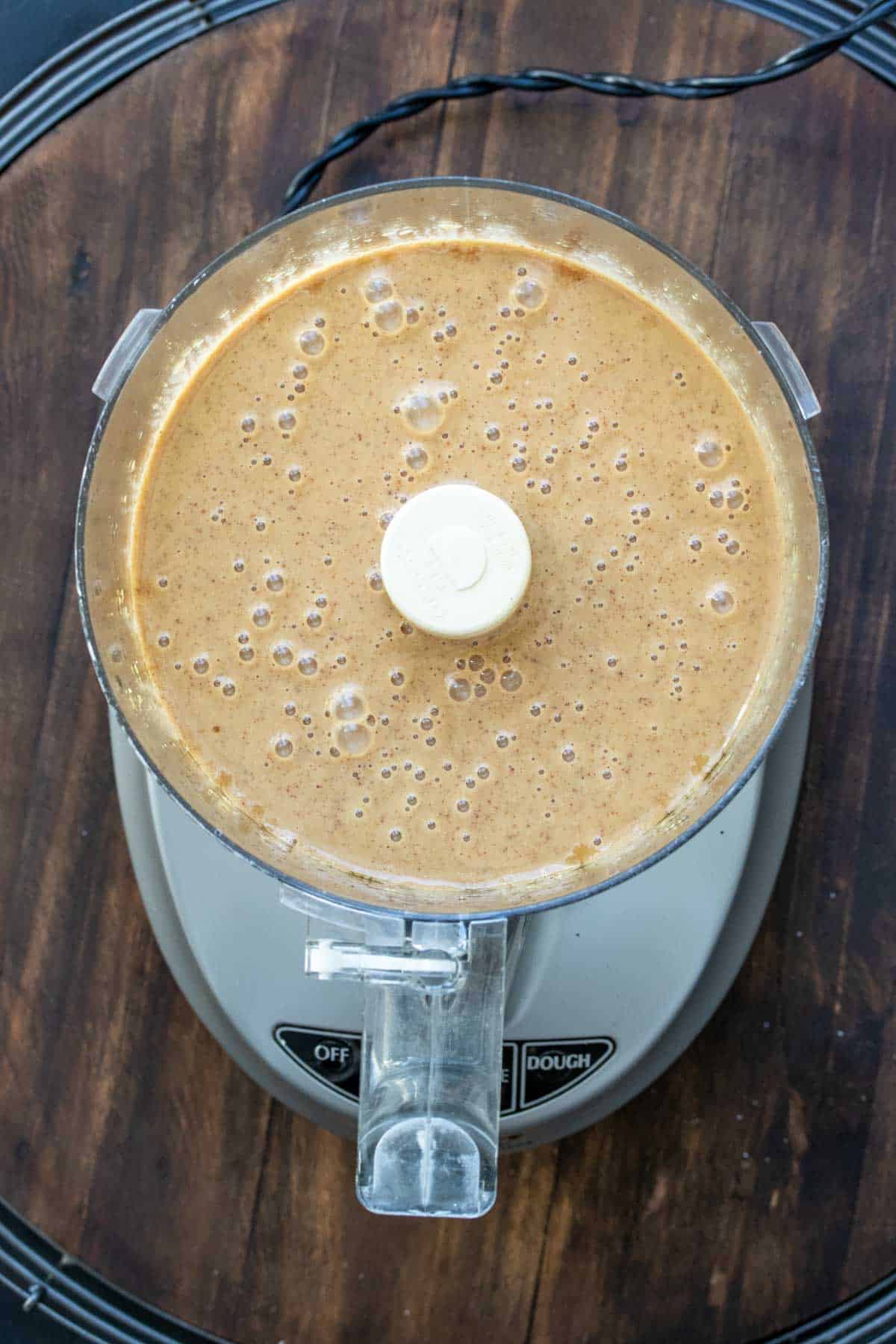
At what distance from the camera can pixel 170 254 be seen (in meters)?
0.84

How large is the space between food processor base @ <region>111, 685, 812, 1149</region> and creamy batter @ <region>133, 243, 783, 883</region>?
0.56ft

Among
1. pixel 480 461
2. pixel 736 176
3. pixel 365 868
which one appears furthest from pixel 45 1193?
pixel 736 176

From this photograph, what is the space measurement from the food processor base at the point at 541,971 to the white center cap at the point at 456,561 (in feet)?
0.88

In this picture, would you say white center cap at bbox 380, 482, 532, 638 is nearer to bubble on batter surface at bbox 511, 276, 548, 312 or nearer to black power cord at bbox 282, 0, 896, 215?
bubble on batter surface at bbox 511, 276, 548, 312

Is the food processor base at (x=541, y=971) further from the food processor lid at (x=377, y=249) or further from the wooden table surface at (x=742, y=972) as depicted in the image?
the food processor lid at (x=377, y=249)

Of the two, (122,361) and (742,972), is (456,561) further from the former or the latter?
(742,972)

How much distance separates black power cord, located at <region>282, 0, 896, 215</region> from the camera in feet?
2.61

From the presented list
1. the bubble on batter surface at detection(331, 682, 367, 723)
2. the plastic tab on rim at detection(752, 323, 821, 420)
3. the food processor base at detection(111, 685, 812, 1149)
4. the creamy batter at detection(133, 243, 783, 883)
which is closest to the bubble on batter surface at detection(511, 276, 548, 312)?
the creamy batter at detection(133, 243, 783, 883)

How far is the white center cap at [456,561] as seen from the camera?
22.5 inches

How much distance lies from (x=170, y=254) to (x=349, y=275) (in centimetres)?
25

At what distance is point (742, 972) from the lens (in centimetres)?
85

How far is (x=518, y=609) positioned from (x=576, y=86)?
401mm

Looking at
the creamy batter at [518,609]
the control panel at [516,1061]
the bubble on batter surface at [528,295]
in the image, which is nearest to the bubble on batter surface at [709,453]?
the creamy batter at [518,609]

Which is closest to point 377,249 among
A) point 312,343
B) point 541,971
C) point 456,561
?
point 312,343
